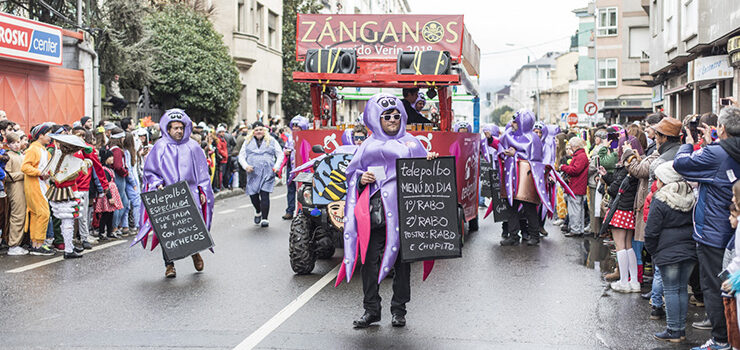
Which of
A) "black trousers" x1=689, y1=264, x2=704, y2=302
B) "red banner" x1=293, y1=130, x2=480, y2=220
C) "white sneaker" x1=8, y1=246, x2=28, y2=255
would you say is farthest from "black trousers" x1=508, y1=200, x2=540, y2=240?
"white sneaker" x1=8, y1=246, x2=28, y2=255

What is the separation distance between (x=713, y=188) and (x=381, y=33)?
21.3ft

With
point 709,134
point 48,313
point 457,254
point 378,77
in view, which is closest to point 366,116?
point 457,254

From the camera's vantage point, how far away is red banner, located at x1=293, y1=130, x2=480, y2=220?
10.4 m

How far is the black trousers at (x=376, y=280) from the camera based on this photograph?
674cm

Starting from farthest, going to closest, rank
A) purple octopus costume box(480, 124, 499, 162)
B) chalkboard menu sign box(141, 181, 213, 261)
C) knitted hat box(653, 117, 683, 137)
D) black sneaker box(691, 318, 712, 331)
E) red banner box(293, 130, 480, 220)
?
purple octopus costume box(480, 124, 499, 162), red banner box(293, 130, 480, 220), chalkboard menu sign box(141, 181, 213, 261), knitted hat box(653, 117, 683, 137), black sneaker box(691, 318, 712, 331)

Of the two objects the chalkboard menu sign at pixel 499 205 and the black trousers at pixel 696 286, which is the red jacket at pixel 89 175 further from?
the black trousers at pixel 696 286

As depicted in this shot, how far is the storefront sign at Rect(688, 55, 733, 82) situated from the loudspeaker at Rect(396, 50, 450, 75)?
1088 cm

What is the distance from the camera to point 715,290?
6.05 m

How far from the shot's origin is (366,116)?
6805 millimetres

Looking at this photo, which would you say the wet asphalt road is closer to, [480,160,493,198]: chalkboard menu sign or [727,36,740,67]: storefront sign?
[480,160,493,198]: chalkboard menu sign

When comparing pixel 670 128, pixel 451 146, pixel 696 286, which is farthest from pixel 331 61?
pixel 696 286

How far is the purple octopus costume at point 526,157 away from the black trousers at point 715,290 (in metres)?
5.52

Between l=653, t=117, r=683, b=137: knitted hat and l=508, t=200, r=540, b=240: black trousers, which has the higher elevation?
l=653, t=117, r=683, b=137: knitted hat

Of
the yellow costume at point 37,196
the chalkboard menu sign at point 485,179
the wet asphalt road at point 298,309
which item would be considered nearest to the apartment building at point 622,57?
the chalkboard menu sign at point 485,179
